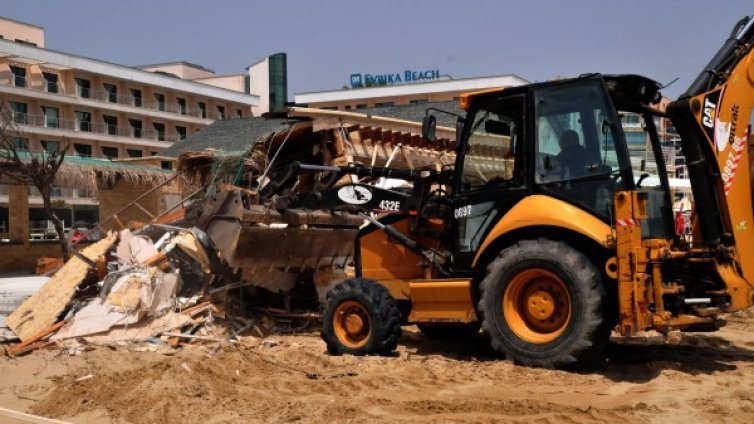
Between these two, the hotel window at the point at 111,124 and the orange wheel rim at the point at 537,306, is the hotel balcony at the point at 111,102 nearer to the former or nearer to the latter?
the hotel window at the point at 111,124

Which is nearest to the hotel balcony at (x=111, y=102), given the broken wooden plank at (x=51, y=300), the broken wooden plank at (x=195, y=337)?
the broken wooden plank at (x=51, y=300)

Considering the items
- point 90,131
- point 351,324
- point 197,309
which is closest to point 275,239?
point 197,309

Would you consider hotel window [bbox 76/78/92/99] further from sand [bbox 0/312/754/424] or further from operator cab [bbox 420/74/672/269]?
operator cab [bbox 420/74/672/269]

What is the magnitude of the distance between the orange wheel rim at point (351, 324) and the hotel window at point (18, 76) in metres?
54.9

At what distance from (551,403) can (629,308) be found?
4.31 feet

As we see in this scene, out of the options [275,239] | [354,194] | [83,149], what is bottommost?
[275,239]

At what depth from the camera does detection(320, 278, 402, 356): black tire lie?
8.08 m

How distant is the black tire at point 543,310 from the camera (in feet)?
22.0

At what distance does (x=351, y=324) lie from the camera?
27.5 feet

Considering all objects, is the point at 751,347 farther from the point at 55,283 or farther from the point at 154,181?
the point at 154,181

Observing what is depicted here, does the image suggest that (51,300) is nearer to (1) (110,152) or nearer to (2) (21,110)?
(2) (21,110)

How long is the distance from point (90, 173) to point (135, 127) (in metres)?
48.2

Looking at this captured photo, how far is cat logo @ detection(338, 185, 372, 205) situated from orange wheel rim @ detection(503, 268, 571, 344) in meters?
2.35

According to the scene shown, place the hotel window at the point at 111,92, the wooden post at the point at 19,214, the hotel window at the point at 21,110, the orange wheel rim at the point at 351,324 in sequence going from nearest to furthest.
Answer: the orange wheel rim at the point at 351,324
the wooden post at the point at 19,214
the hotel window at the point at 21,110
the hotel window at the point at 111,92
